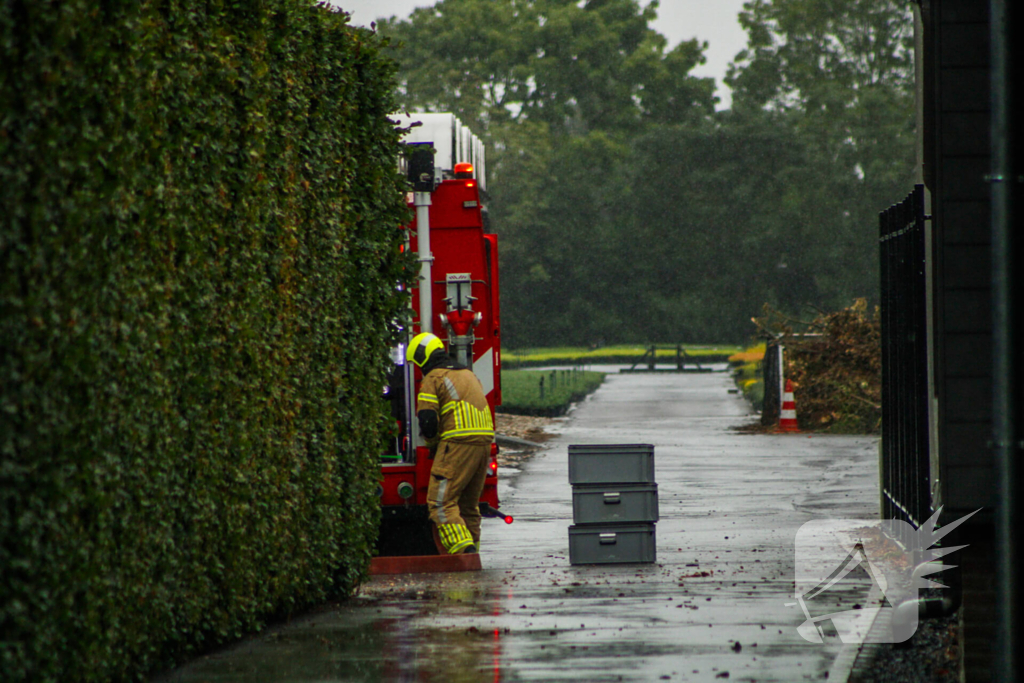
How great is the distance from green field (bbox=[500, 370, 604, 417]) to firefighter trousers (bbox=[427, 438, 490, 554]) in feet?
65.9

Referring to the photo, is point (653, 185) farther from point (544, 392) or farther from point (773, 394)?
point (773, 394)

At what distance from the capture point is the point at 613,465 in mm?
10859

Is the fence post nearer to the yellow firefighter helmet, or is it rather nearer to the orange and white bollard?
the orange and white bollard

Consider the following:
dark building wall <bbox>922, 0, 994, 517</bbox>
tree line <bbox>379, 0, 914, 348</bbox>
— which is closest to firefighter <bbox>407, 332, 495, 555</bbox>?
dark building wall <bbox>922, 0, 994, 517</bbox>

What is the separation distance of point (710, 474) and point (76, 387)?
545 inches

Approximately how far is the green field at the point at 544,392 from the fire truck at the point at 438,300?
18.5 meters

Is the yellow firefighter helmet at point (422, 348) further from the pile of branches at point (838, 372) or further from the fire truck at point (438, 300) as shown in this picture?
the pile of branches at point (838, 372)

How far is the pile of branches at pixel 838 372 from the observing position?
25859 mm

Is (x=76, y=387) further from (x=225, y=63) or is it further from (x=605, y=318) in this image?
(x=605, y=318)

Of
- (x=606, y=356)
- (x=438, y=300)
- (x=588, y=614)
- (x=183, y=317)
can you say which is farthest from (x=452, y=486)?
(x=606, y=356)

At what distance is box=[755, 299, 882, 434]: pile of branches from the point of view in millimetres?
25859

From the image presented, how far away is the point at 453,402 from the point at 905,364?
3.45 m

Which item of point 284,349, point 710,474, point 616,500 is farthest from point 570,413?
point 284,349

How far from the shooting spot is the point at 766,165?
71.0 m
